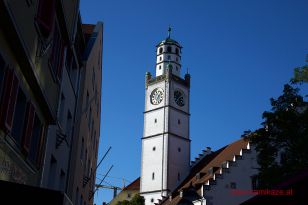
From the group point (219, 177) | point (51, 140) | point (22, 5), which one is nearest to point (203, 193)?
point (219, 177)

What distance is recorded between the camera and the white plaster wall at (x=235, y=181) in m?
44.2

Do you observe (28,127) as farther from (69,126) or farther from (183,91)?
(183,91)

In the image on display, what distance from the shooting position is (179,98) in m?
68.1

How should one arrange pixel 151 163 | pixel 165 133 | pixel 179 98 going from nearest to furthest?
pixel 165 133 → pixel 151 163 → pixel 179 98

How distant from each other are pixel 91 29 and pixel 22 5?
62.8 feet

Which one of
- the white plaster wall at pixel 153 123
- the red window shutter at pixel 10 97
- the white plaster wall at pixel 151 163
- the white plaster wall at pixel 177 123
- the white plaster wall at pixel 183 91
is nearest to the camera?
the red window shutter at pixel 10 97

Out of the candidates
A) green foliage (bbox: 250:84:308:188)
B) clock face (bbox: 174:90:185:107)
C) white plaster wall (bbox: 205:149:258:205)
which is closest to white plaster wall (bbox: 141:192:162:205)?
clock face (bbox: 174:90:185:107)

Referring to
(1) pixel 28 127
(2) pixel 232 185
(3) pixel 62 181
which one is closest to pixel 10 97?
(1) pixel 28 127

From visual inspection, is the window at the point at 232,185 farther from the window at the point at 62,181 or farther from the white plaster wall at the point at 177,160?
the window at the point at 62,181

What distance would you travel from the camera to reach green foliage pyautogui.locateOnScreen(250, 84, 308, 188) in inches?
874

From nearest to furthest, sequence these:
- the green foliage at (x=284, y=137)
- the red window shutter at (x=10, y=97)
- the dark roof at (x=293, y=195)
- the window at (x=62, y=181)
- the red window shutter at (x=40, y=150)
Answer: the dark roof at (x=293, y=195) < the red window shutter at (x=10, y=97) < the red window shutter at (x=40, y=150) < the window at (x=62, y=181) < the green foliage at (x=284, y=137)

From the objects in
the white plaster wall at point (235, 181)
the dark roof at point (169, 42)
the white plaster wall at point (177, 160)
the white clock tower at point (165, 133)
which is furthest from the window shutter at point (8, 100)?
the dark roof at point (169, 42)

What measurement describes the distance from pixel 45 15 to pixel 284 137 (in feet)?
50.3

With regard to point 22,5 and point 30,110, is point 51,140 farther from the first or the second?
point 22,5
